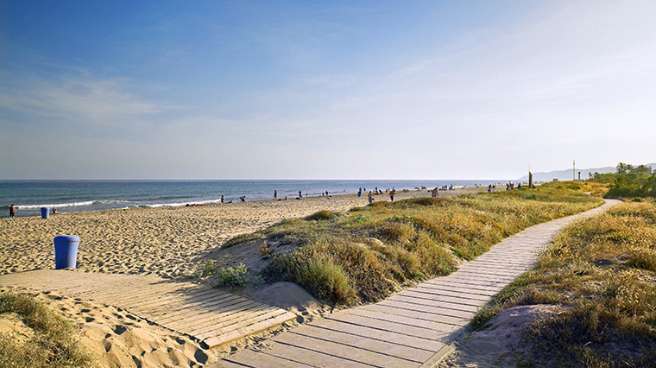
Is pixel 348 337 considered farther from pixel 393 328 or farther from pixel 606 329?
pixel 606 329

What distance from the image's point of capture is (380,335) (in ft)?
18.0

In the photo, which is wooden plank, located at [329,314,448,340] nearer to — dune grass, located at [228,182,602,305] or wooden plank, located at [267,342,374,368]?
dune grass, located at [228,182,602,305]

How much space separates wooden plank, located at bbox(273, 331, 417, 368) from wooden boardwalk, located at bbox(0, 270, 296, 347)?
0.55 metres

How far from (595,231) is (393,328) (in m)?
9.56

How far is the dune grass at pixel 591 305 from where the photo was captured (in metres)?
4.50

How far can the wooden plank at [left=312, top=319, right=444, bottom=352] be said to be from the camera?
16.9 feet

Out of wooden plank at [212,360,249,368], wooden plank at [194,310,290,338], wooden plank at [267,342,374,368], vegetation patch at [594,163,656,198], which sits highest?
vegetation patch at [594,163,656,198]

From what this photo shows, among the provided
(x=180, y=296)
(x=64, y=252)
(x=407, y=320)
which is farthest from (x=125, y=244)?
(x=407, y=320)

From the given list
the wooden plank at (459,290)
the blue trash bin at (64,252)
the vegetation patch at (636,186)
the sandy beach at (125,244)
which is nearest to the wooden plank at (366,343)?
the wooden plank at (459,290)

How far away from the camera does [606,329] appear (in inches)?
191

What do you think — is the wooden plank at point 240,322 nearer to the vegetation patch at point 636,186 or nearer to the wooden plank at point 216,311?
the wooden plank at point 216,311

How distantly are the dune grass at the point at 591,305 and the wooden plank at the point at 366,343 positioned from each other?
3.80 feet

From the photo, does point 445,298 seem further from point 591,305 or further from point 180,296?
point 180,296

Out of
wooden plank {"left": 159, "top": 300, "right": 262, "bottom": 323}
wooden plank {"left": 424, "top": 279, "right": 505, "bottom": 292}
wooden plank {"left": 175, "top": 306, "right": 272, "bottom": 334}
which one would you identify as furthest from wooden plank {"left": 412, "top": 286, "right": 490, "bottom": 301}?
wooden plank {"left": 159, "top": 300, "right": 262, "bottom": 323}
